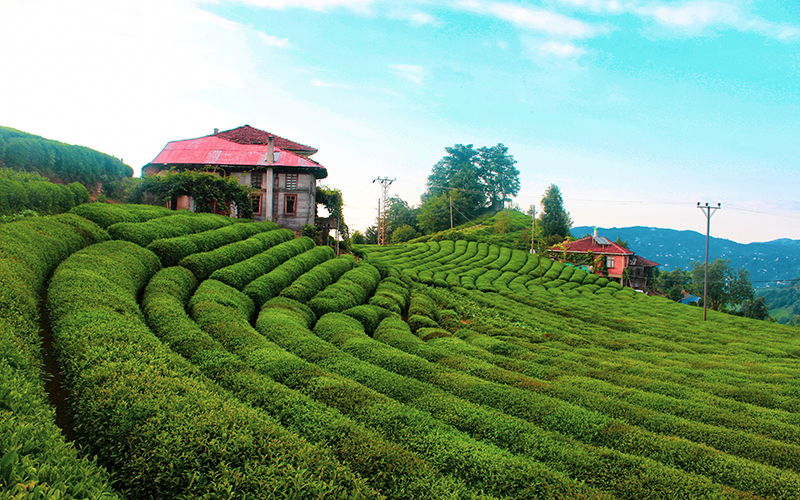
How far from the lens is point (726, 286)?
71562mm

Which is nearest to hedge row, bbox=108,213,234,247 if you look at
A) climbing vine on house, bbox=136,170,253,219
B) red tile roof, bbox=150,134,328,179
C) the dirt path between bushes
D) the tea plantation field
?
the tea plantation field

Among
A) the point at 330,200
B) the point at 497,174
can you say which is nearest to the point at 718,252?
the point at 497,174

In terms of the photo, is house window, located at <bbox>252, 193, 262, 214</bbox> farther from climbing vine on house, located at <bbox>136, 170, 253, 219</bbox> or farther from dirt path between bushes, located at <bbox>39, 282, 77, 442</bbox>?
dirt path between bushes, located at <bbox>39, 282, 77, 442</bbox>

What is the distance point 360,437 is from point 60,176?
2217 cm

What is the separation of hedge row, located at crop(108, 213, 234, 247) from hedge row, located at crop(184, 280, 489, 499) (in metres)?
6.79

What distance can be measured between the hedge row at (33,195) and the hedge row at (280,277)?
26.0ft

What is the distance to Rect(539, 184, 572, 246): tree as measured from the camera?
77062 millimetres

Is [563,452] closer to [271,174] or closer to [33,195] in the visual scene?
[33,195]

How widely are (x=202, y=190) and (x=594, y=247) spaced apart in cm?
5478

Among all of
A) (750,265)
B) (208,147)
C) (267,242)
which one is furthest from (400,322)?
(750,265)

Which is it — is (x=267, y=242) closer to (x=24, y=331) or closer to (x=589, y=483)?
(x=24, y=331)

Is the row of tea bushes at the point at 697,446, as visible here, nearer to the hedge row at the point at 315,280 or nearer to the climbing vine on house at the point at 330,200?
the hedge row at the point at 315,280

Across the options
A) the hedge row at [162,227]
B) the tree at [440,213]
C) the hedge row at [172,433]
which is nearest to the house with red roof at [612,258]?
the tree at [440,213]

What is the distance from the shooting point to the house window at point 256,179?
3366cm
